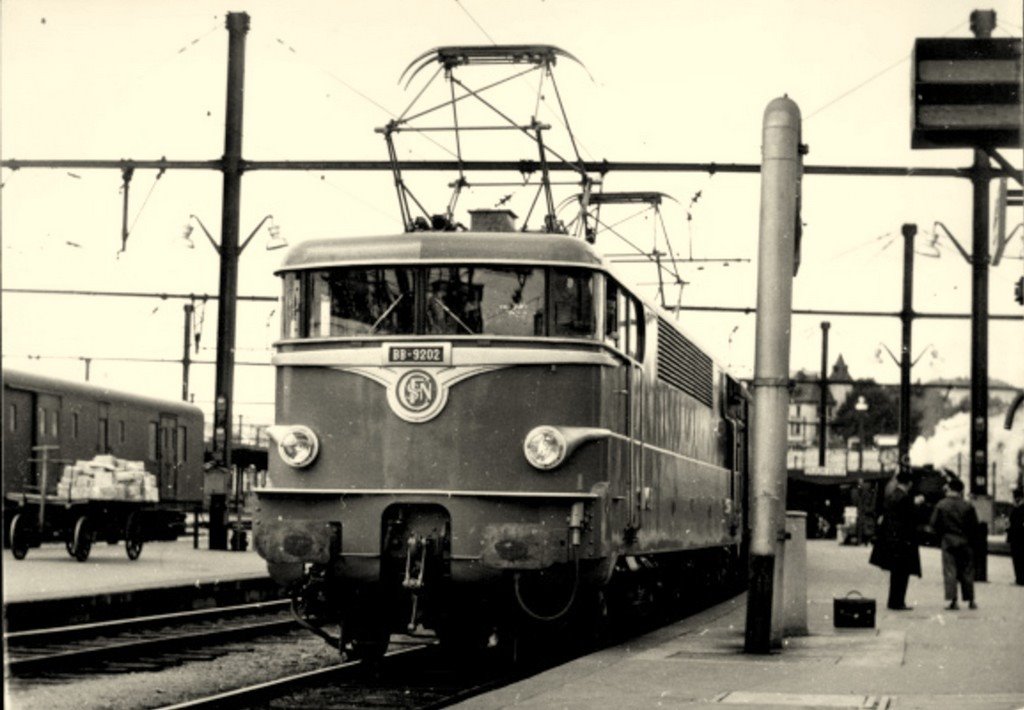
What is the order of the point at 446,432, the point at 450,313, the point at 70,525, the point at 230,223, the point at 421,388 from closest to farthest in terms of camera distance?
1. the point at 446,432
2. the point at 421,388
3. the point at 450,313
4. the point at 230,223
5. the point at 70,525

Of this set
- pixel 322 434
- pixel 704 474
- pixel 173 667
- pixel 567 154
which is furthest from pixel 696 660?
pixel 567 154

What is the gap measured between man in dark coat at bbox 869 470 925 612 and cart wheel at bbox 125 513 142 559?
46.3 feet

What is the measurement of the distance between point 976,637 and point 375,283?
666 cm

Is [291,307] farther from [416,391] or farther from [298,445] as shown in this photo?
[416,391]

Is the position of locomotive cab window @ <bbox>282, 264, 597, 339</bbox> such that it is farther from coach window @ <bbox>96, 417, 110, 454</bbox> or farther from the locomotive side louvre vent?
coach window @ <bbox>96, 417, 110, 454</bbox>

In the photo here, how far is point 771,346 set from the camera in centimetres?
1293

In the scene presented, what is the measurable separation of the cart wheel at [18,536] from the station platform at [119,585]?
14 centimetres

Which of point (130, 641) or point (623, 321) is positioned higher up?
point (623, 321)

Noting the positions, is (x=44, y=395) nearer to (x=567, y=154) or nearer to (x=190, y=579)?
(x=190, y=579)

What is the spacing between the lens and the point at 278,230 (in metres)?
25.2

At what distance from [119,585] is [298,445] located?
29.1 ft

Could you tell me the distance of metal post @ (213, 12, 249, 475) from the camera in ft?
80.6

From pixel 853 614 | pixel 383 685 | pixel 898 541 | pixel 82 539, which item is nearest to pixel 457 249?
pixel 383 685

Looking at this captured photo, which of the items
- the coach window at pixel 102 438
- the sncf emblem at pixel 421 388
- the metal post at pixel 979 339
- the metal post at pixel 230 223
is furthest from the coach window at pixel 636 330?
the coach window at pixel 102 438
